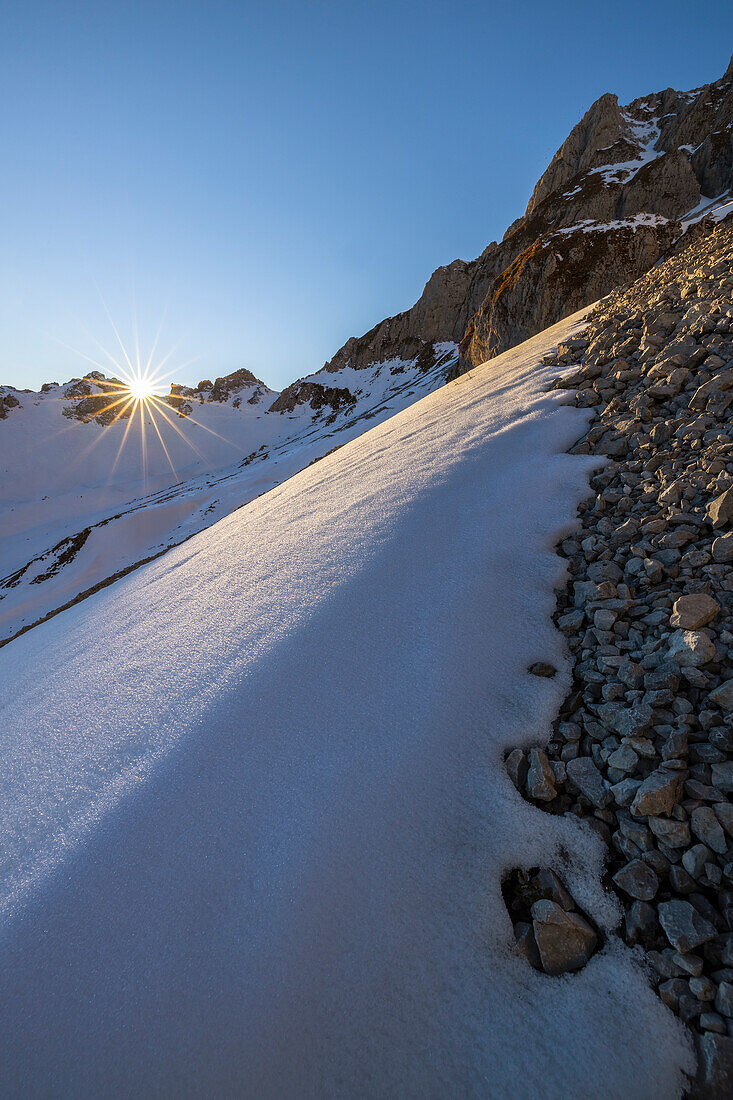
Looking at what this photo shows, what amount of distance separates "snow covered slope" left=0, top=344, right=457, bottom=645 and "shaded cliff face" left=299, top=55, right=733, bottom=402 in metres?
15.6

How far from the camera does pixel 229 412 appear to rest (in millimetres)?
102250

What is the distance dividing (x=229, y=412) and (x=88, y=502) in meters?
53.2

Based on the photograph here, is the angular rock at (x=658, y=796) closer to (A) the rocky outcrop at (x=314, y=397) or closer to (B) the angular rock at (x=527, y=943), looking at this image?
(B) the angular rock at (x=527, y=943)

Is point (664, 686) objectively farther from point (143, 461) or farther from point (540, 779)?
point (143, 461)

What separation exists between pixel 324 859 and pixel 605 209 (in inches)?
2068

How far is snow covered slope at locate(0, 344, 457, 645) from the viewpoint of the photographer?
25234 millimetres

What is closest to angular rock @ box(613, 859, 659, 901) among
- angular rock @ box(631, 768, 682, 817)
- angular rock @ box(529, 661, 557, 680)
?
angular rock @ box(631, 768, 682, 817)

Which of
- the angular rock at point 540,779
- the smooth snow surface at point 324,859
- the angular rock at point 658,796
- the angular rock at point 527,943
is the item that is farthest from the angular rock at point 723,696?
the angular rock at point 527,943

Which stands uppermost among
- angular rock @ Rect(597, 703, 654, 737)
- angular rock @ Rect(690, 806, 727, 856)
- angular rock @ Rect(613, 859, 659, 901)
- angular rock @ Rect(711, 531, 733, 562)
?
angular rock @ Rect(711, 531, 733, 562)

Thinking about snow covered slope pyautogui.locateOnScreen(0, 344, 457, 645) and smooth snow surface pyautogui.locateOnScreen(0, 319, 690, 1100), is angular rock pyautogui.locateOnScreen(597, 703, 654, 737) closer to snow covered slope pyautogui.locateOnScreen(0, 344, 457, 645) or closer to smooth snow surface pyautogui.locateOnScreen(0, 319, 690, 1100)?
smooth snow surface pyautogui.locateOnScreen(0, 319, 690, 1100)

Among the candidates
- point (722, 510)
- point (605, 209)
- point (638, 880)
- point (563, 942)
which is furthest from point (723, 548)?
point (605, 209)

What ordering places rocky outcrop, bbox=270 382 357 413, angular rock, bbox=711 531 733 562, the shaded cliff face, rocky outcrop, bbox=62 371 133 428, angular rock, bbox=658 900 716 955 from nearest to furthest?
angular rock, bbox=658 900 716 955 → angular rock, bbox=711 531 733 562 → the shaded cliff face → rocky outcrop, bbox=270 382 357 413 → rocky outcrop, bbox=62 371 133 428

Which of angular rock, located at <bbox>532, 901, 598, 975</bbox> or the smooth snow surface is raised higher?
the smooth snow surface

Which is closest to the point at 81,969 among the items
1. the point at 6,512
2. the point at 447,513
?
the point at 447,513
